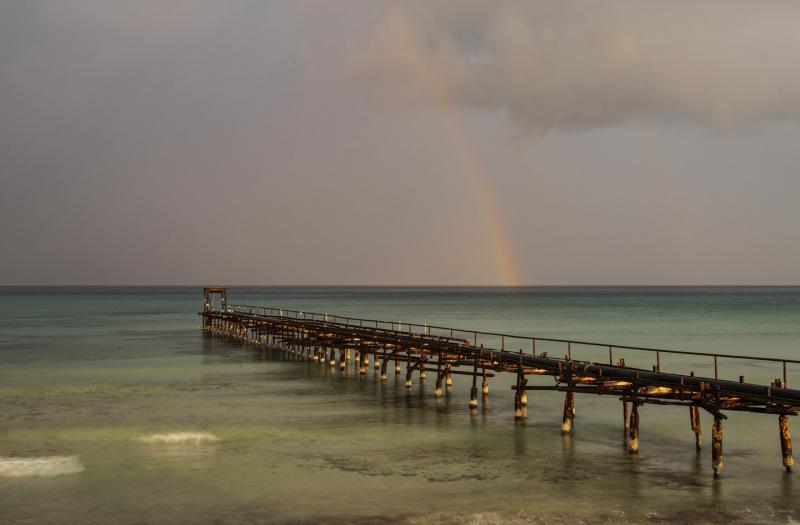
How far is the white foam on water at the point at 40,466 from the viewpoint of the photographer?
22.6m

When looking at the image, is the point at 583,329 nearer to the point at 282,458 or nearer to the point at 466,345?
the point at 466,345

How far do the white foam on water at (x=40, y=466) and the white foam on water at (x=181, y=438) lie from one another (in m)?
3.11

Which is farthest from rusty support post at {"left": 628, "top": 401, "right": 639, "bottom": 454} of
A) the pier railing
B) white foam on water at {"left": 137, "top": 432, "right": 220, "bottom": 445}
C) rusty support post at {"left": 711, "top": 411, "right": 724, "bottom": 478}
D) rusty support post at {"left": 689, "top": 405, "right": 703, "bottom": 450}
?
white foam on water at {"left": 137, "top": 432, "right": 220, "bottom": 445}

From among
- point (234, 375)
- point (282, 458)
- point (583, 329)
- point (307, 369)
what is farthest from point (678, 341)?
point (282, 458)

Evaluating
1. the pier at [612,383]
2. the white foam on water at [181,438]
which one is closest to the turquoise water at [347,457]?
the white foam on water at [181,438]

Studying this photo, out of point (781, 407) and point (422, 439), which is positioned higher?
point (781, 407)

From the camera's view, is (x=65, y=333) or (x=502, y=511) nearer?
(x=502, y=511)

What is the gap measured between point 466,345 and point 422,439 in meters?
11.5

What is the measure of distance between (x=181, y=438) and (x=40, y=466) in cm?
531

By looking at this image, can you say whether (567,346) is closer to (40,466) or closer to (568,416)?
(568,416)

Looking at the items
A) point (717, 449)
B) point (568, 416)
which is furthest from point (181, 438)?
point (717, 449)

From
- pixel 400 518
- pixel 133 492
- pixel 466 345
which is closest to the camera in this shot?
pixel 400 518

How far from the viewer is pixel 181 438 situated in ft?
91.1

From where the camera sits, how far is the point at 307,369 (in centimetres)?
5091
